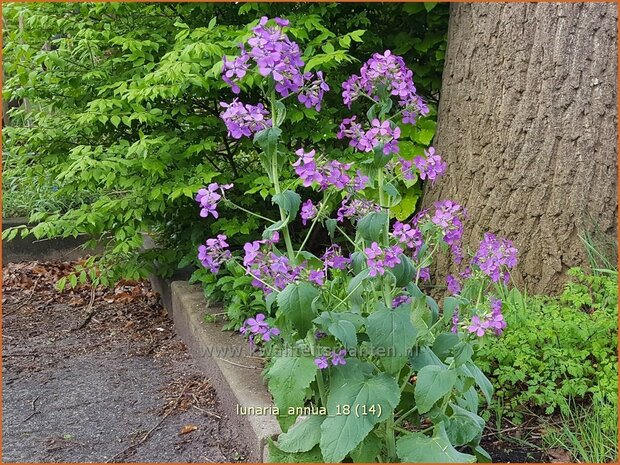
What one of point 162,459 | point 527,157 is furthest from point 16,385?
point 527,157

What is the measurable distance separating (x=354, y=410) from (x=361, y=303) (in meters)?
0.40

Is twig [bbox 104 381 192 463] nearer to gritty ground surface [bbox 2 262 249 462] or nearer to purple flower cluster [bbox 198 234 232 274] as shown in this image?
gritty ground surface [bbox 2 262 249 462]

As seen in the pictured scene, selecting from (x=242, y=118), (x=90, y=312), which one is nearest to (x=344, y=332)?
(x=242, y=118)

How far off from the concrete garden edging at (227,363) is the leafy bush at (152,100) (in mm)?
342

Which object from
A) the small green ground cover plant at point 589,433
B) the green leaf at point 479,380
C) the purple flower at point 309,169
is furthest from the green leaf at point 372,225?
the small green ground cover plant at point 589,433

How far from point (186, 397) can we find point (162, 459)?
0.67 meters

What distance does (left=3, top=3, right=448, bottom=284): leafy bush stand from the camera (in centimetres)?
403

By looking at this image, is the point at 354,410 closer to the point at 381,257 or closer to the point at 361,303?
the point at 361,303

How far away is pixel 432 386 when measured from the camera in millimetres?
2268

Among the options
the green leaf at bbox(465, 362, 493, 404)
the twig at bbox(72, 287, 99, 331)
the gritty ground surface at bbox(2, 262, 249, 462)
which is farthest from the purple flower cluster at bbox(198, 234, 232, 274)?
the twig at bbox(72, 287, 99, 331)

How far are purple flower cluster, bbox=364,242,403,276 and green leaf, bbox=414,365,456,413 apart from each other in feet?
1.22

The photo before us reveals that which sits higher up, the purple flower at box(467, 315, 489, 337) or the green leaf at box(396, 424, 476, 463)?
the purple flower at box(467, 315, 489, 337)

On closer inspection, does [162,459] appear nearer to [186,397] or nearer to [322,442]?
[186,397]

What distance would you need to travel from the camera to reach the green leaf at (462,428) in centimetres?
251
